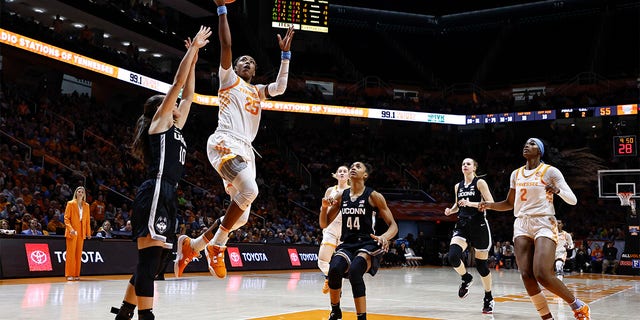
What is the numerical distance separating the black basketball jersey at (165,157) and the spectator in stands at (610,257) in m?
24.0

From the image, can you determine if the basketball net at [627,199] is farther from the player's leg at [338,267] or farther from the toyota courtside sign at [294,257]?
the player's leg at [338,267]

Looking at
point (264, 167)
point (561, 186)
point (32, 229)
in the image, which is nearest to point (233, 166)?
point (561, 186)

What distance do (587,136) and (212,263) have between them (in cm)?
3442

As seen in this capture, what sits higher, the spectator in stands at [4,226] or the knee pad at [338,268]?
the spectator in stands at [4,226]

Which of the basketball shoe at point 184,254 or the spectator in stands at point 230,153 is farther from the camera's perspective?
the spectator in stands at point 230,153

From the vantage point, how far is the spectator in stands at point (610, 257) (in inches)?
1002

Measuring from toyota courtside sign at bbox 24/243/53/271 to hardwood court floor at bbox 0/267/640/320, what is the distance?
1.81ft

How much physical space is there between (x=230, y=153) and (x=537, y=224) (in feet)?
11.9

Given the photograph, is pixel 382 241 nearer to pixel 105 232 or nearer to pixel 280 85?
pixel 280 85

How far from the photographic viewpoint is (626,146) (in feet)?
73.7

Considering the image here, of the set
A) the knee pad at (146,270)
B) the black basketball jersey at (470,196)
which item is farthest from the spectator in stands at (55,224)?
the knee pad at (146,270)

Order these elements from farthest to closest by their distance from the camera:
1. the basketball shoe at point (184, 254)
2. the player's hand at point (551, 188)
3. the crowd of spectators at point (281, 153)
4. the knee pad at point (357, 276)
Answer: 1. the crowd of spectators at point (281, 153)
2. the player's hand at point (551, 188)
3. the knee pad at point (357, 276)
4. the basketball shoe at point (184, 254)

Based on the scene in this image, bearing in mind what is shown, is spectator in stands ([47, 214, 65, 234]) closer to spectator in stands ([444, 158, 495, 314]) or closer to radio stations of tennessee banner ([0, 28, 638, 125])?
radio stations of tennessee banner ([0, 28, 638, 125])

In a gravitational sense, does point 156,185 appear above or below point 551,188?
below
